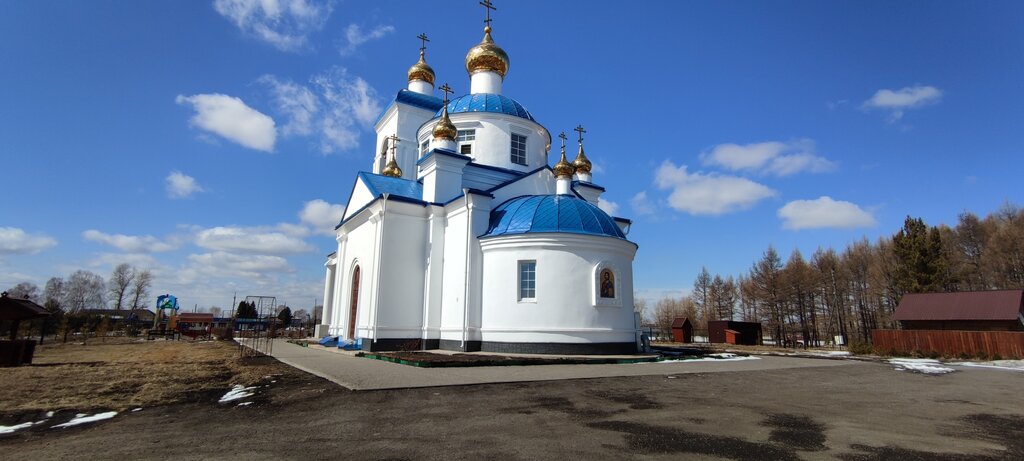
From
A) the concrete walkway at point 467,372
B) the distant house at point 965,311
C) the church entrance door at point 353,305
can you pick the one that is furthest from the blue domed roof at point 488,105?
the distant house at point 965,311

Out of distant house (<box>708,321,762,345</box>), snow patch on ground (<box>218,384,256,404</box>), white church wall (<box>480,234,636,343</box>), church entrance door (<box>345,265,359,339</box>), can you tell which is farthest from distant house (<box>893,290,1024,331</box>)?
snow patch on ground (<box>218,384,256,404</box>)


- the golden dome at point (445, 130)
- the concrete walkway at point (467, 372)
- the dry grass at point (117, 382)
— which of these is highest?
the golden dome at point (445, 130)

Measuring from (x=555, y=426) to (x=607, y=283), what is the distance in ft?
37.5

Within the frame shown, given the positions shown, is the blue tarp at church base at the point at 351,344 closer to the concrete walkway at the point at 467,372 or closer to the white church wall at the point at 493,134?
the concrete walkway at the point at 467,372

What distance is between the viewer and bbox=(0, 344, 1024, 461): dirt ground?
450 centimetres

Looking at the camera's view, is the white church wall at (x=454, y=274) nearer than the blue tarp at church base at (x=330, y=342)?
Yes

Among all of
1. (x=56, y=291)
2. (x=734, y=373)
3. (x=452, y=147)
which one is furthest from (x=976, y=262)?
(x=56, y=291)

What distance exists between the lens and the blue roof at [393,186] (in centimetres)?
2020

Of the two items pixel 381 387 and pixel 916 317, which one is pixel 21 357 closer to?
pixel 381 387

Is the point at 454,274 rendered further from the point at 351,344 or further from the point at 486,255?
the point at 351,344

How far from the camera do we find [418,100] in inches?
1027

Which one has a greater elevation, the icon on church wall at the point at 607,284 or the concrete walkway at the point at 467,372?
the icon on church wall at the point at 607,284

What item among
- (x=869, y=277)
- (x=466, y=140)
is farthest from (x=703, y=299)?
(x=466, y=140)

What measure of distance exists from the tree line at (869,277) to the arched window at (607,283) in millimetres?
24655
